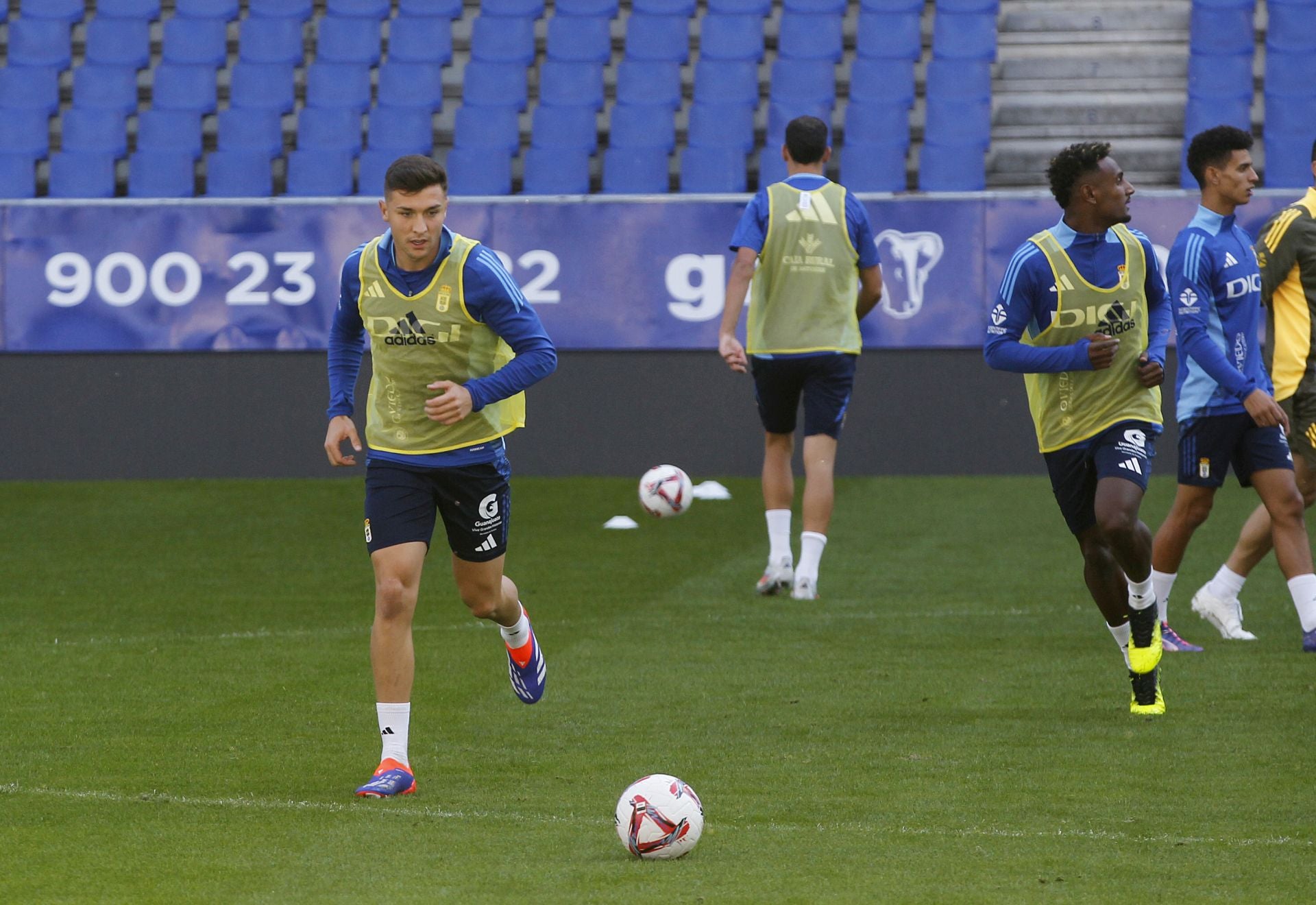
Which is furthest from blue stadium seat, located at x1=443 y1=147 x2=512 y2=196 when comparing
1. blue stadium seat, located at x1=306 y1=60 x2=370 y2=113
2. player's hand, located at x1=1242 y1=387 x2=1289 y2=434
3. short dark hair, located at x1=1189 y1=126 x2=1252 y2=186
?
player's hand, located at x1=1242 y1=387 x2=1289 y2=434

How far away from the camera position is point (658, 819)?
4.79 m

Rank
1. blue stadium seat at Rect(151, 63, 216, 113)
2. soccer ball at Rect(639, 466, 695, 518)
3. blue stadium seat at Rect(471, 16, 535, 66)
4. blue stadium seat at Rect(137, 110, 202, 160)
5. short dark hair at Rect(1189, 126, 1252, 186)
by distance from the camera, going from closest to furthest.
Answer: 1. short dark hair at Rect(1189, 126, 1252, 186)
2. soccer ball at Rect(639, 466, 695, 518)
3. blue stadium seat at Rect(137, 110, 202, 160)
4. blue stadium seat at Rect(151, 63, 216, 113)
5. blue stadium seat at Rect(471, 16, 535, 66)

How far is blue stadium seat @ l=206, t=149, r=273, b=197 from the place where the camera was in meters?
16.8

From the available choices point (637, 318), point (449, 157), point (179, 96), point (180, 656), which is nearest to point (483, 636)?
point (180, 656)

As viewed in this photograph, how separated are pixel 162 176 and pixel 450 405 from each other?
12.2 meters

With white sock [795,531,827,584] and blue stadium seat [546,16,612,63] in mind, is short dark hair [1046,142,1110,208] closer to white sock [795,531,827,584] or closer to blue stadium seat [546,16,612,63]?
white sock [795,531,827,584]

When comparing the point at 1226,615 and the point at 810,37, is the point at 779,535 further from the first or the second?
the point at 810,37

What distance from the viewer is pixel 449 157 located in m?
17.0

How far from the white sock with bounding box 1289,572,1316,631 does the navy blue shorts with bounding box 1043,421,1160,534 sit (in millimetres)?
1524

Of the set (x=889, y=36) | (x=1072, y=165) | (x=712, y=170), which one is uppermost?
(x=889, y=36)

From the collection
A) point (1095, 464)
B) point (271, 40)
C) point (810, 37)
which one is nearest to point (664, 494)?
point (1095, 464)

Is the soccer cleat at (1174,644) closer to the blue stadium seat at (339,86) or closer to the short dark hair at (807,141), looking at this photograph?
the short dark hair at (807,141)

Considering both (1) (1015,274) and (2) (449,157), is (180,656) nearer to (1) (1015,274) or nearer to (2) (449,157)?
(1) (1015,274)

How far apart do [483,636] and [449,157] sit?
8.99 meters
